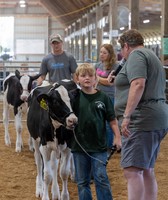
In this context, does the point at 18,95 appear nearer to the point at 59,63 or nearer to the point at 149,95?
the point at 59,63

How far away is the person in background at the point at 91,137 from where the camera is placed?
386 centimetres

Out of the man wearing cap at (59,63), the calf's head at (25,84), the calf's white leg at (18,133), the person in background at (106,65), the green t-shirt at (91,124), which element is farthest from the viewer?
the calf's white leg at (18,133)

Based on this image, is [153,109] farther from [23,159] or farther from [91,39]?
[91,39]

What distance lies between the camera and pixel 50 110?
4316 mm

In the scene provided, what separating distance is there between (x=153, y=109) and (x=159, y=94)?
0.15 m

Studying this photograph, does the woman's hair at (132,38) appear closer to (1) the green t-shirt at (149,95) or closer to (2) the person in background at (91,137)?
(1) the green t-shirt at (149,95)

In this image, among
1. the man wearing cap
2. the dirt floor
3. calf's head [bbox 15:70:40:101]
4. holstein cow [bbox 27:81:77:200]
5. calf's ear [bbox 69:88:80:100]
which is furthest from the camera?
calf's head [bbox 15:70:40:101]

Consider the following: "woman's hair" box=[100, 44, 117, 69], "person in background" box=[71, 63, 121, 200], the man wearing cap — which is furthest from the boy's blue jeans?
the man wearing cap

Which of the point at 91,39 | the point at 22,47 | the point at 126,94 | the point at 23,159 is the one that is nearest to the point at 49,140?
the point at 126,94

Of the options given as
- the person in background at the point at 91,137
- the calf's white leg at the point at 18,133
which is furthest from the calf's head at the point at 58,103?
the calf's white leg at the point at 18,133

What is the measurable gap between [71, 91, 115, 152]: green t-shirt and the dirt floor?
1345 millimetres

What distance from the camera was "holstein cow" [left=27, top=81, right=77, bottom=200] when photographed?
4203 millimetres

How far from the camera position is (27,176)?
618 cm

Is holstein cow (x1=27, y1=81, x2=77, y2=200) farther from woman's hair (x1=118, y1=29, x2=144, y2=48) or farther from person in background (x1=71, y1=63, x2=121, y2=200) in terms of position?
woman's hair (x1=118, y1=29, x2=144, y2=48)
